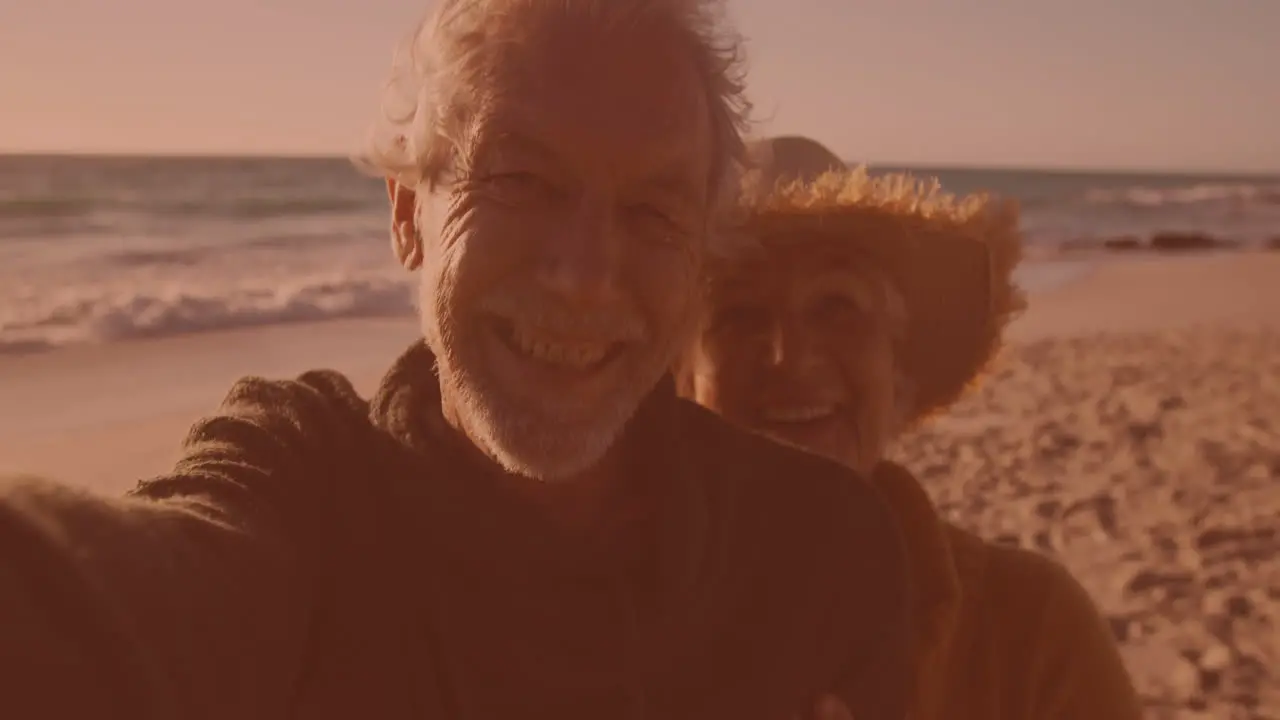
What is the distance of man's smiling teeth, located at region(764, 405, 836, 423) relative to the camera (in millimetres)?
2216

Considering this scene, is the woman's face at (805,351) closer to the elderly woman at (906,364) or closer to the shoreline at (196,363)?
the elderly woman at (906,364)

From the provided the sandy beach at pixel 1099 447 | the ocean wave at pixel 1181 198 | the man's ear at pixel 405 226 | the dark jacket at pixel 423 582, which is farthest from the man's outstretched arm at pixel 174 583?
the ocean wave at pixel 1181 198

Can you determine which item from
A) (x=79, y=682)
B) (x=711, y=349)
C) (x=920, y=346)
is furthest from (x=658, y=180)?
(x=920, y=346)

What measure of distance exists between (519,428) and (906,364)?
1.33m

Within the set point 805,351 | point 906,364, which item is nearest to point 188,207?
point 906,364

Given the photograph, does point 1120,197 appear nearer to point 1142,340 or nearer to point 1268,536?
point 1142,340

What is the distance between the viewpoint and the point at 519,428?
4.96 ft

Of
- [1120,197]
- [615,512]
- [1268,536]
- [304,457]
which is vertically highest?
[1120,197]

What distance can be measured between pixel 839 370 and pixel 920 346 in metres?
0.39

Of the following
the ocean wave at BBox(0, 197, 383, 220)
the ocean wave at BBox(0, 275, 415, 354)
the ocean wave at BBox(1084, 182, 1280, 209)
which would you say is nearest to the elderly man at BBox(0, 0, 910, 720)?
the ocean wave at BBox(0, 275, 415, 354)

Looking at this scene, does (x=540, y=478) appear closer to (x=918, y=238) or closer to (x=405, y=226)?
(x=405, y=226)

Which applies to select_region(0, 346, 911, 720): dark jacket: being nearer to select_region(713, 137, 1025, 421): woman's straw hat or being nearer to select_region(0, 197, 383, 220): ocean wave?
select_region(713, 137, 1025, 421): woman's straw hat

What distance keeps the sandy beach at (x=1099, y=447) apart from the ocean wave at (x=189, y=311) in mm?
434

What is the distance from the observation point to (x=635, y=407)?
163 cm
